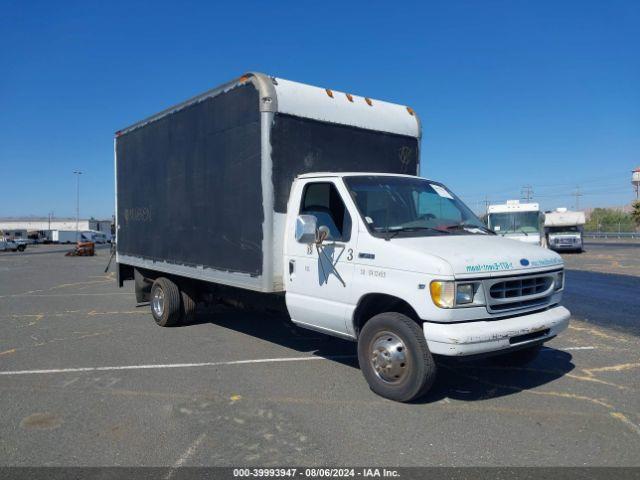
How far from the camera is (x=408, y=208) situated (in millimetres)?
5586

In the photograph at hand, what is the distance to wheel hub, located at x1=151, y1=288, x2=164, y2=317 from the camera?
342 inches

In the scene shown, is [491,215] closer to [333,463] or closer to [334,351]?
[334,351]

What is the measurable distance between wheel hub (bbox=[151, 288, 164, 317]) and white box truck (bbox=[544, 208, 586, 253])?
27519 mm

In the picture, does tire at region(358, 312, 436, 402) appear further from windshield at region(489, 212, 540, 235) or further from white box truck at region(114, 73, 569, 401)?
windshield at region(489, 212, 540, 235)

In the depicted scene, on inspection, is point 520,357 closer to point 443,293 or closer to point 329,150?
point 443,293

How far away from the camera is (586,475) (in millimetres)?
3494

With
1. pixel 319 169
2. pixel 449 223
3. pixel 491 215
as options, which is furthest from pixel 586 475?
pixel 491 215

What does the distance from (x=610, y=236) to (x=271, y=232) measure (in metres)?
67.3

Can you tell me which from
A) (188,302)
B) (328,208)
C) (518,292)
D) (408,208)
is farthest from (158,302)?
(518,292)

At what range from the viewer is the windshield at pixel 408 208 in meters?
5.27

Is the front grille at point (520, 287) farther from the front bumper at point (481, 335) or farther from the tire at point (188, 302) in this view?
the tire at point (188, 302)

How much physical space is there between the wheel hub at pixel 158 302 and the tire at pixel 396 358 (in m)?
4.65

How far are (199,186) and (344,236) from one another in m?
2.86

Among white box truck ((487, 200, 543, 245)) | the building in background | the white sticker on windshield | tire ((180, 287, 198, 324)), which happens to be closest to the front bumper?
the white sticker on windshield
